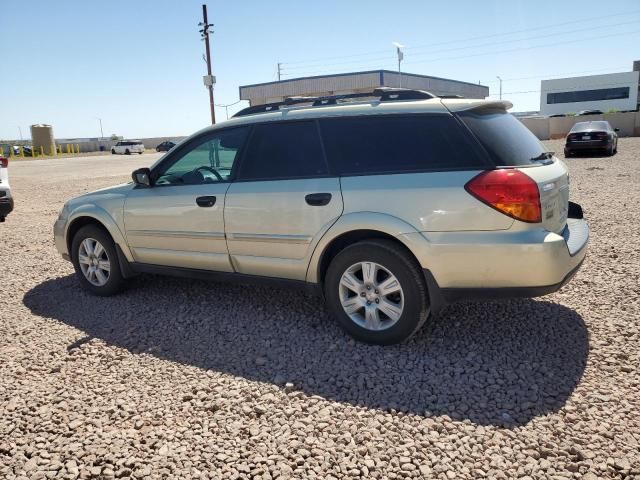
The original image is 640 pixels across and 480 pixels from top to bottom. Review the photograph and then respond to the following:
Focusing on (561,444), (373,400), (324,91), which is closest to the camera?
(561,444)

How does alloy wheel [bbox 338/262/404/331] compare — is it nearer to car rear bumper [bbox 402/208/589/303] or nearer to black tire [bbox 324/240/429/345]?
black tire [bbox 324/240/429/345]

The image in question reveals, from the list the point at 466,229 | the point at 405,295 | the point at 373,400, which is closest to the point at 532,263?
the point at 466,229

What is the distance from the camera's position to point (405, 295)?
362 centimetres

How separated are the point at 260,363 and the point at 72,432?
1266mm

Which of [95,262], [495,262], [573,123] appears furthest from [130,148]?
[495,262]

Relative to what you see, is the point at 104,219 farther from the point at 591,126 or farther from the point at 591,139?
the point at 591,126

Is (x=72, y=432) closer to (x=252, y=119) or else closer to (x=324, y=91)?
(x=252, y=119)

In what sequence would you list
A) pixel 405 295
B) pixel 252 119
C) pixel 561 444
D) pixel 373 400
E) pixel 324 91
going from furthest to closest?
1. pixel 324 91
2. pixel 252 119
3. pixel 405 295
4. pixel 373 400
5. pixel 561 444

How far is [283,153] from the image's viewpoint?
4227 millimetres

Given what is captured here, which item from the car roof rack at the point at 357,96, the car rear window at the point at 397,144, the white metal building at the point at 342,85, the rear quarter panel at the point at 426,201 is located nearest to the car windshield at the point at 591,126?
the car roof rack at the point at 357,96

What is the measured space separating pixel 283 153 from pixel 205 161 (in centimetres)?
88

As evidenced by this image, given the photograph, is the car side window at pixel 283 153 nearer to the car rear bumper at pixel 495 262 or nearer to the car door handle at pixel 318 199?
the car door handle at pixel 318 199

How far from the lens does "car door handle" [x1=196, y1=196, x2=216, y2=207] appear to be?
4402mm

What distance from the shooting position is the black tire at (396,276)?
359 centimetres
